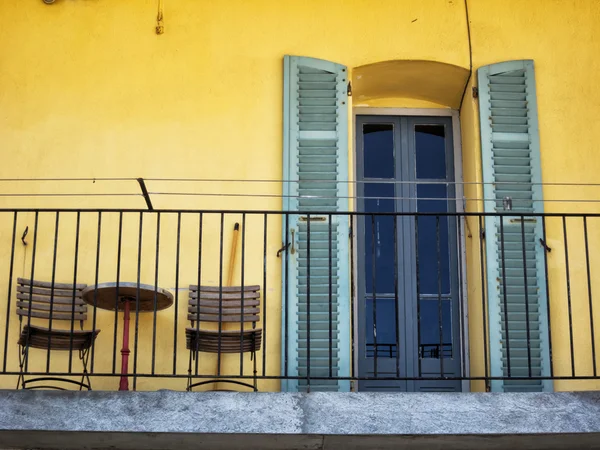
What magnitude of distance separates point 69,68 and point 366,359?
10.0ft

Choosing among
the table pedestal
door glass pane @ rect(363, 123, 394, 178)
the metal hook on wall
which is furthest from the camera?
door glass pane @ rect(363, 123, 394, 178)

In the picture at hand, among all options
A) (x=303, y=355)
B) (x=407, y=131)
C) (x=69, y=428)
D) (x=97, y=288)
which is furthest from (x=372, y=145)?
(x=69, y=428)

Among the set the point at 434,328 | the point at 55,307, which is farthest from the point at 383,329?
the point at 55,307

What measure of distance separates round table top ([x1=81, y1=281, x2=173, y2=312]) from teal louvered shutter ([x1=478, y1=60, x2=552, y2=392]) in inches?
87.2

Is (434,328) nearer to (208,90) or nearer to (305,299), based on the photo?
(305,299)

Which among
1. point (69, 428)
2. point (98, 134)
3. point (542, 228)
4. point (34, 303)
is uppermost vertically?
A: point (98, 134)

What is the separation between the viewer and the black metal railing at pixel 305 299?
7406mm

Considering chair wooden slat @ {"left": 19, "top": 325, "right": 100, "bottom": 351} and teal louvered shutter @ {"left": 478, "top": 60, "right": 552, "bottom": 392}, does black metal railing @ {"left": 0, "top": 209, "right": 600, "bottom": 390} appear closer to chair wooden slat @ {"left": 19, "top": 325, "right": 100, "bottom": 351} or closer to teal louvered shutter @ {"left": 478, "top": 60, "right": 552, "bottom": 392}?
teal louvered shutter @ {"left": 478, "top": 60, "right": 552, "bottom": 392}

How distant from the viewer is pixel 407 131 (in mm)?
8398

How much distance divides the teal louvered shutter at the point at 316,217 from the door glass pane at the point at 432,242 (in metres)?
0.71

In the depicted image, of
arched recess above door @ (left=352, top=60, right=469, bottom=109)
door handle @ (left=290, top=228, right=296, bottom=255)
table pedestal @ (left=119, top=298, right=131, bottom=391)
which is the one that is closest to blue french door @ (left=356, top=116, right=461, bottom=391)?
arched recess above door @ (left=352, top=60, right=469, bottom=109)

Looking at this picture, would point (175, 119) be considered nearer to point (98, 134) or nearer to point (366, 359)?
point (98, 134)

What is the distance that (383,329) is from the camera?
791 cm

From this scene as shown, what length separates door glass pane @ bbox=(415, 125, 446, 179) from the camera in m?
8.30
